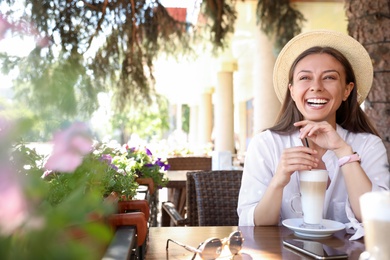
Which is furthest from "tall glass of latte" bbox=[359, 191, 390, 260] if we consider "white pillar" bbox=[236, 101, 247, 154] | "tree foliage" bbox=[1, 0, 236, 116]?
"white pillar" bbox=[236, 101, 247, 154]

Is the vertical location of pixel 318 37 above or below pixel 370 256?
above

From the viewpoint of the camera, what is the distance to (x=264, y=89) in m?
7.34

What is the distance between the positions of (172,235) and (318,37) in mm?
1188

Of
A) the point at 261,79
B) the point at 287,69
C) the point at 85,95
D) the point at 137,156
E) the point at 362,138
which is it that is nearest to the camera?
the point at 362,138

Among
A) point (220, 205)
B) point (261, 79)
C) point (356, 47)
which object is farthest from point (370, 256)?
point (261, 79)

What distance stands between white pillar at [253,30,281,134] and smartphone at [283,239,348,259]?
5.92 m

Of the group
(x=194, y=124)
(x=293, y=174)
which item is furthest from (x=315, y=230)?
(x=194, y=124)

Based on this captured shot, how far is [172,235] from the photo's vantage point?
1568 mm

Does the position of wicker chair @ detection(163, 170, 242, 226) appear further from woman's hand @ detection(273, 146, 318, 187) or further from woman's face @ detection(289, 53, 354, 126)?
woman's hand @ detection(273, 146, 318, 187)

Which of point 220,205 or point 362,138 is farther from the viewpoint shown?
point 220,205

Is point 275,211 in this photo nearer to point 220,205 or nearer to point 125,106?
point 220,205

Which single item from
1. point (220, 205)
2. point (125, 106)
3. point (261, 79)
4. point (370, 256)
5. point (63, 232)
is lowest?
point (220, 205)

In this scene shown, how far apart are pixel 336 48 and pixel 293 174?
665 mm

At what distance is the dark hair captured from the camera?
2117mm
